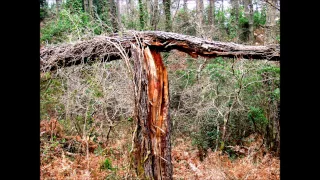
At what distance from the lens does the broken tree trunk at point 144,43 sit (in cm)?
542

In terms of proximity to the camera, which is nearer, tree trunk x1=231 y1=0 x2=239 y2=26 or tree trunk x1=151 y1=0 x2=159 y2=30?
tree trunk x1=151 y1=0 x2=159 y2=30

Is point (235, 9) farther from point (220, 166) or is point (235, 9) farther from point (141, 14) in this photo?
point (220, 166)

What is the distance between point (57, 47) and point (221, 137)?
18.5ft

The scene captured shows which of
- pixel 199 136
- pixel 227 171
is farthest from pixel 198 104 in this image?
pixel 227 171

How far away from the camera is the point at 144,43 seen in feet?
18.7

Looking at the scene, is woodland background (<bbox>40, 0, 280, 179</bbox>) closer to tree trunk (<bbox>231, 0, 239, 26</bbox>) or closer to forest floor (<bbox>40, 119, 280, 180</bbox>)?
forest floor (<bbox>40, 119, 280, 180</bbox>)

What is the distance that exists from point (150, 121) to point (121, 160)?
2110mm

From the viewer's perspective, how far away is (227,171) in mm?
8164

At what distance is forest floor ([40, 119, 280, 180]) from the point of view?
23.0 ft

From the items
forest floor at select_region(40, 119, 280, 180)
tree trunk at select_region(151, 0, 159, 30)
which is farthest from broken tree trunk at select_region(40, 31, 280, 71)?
tree trunk at select_region(151, 0, 159, 30)

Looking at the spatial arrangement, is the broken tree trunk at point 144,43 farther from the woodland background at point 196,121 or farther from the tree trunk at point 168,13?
the tree trunk at point 168,13

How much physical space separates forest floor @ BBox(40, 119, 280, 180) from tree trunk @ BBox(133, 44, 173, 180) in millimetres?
835
